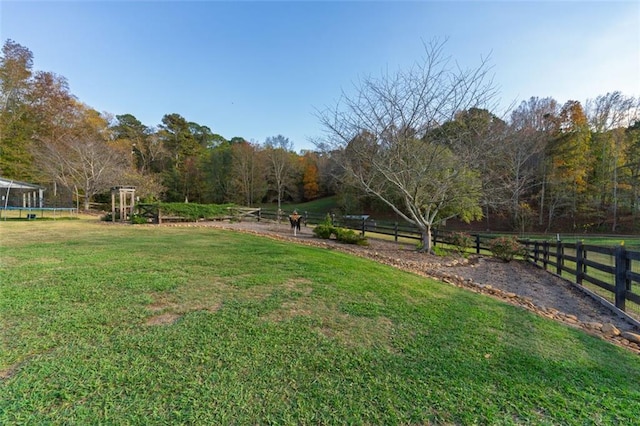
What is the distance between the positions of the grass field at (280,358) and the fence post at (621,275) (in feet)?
6.59

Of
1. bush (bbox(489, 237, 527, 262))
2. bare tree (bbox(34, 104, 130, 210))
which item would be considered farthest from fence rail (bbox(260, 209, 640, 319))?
bare tree (bbox(34, 104, 130, 210))

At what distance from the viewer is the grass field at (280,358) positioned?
1711 mm

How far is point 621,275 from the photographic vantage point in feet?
15.1

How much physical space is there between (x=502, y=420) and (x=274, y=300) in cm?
240

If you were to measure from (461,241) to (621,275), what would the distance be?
670 cm

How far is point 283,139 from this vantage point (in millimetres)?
41125

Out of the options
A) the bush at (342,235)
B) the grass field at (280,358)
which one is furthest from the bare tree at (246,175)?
the grass field at (280,358)

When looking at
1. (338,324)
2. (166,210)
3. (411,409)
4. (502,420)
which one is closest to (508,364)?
(502,420)

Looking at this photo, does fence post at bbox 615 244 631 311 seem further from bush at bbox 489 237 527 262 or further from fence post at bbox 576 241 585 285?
bush at bbox 489 237 527 262

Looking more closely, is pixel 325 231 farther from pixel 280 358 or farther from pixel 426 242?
pixel 280 358

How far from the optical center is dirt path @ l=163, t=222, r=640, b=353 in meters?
4.04

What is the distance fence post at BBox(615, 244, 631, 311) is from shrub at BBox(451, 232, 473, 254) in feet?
21.3

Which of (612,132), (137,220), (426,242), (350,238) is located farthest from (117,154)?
(612,132)

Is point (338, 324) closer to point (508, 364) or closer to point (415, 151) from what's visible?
point (508, 364)
